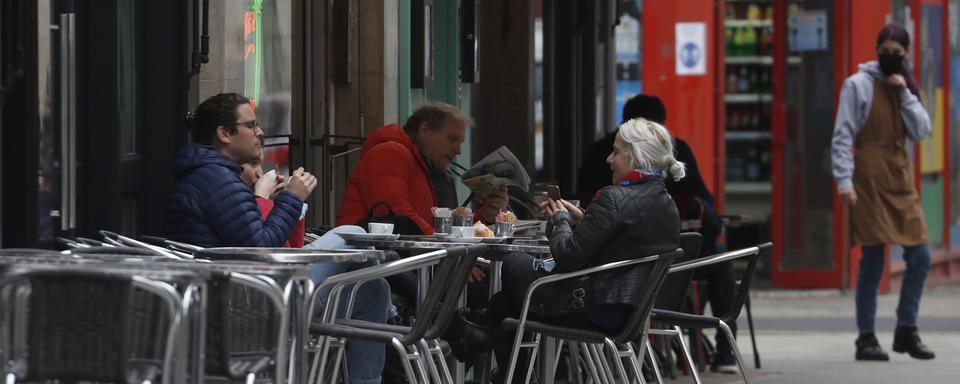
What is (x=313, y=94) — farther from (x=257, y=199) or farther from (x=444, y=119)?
(x=257, y=199)

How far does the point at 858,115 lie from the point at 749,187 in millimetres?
7805

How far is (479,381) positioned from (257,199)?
5.19 ft

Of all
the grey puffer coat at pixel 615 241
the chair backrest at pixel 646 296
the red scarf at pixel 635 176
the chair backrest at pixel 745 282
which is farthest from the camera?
the chair backrest at pixel 745 282

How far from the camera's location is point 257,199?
6.65 meters

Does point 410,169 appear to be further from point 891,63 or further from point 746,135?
point 746,135

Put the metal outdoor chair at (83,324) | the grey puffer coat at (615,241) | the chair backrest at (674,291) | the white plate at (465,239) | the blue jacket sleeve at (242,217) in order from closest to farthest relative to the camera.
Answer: the metal outdoor chair at (83,324) < the blue jacket sleeve at (242,217) < the grey puffer coat at (615,241) < the white plate at (465,239) < the chair backrest at (674,291)

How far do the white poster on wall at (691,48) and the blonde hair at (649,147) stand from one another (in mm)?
7860

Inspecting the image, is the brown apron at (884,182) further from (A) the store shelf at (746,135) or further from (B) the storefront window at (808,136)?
(A) the store shelf at (746,135)

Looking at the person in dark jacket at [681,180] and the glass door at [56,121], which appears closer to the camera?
the glass door at [56,121]

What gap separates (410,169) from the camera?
8.16 metres

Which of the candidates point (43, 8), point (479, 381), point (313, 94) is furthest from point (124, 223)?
point (313, 94)

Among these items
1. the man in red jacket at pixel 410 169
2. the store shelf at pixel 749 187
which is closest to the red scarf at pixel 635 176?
the man in red jacket at pixel 410 169

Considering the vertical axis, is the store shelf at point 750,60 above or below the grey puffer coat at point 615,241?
above

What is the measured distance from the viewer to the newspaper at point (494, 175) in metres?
8.08
